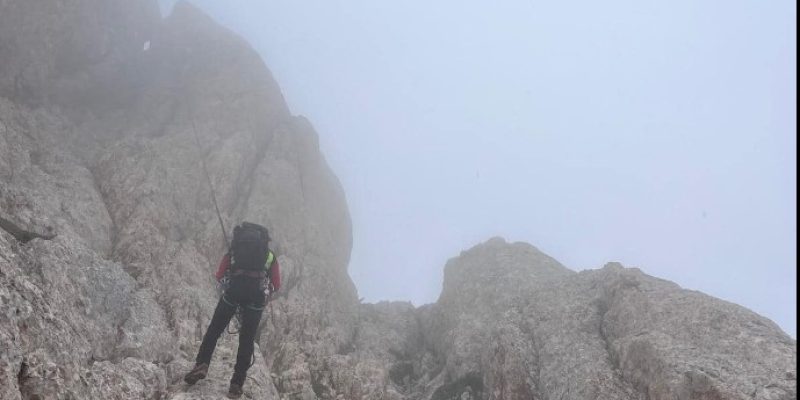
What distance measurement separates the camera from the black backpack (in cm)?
1590

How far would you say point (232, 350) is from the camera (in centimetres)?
2191

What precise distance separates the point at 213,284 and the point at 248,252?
1317cm

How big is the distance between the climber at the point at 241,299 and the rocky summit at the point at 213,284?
0.90 meters

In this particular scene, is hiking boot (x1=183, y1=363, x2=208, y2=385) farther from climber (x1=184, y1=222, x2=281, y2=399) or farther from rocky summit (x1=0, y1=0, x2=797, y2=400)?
rocky summit (x1=0, y1=0, x2=797, y2=400)

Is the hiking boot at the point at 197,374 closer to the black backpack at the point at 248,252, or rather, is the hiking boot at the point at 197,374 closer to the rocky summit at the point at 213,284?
the rocky summit at the point at 213,284

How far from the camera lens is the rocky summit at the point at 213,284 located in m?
17.4

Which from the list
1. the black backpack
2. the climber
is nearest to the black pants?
the climber

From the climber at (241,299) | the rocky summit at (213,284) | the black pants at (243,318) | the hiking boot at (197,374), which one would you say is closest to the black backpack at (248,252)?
the climber at (241,299)

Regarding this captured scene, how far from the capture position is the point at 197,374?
1598 centimetres

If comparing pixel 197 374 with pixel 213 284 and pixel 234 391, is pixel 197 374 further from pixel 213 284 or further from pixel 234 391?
pixel 213 284

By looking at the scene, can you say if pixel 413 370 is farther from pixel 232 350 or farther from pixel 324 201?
pixel 324 201

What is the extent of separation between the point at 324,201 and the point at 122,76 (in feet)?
63.0

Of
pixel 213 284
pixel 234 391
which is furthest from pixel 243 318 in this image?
pixel 213 284

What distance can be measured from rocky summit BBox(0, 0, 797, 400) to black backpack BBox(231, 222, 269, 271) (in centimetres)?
409
